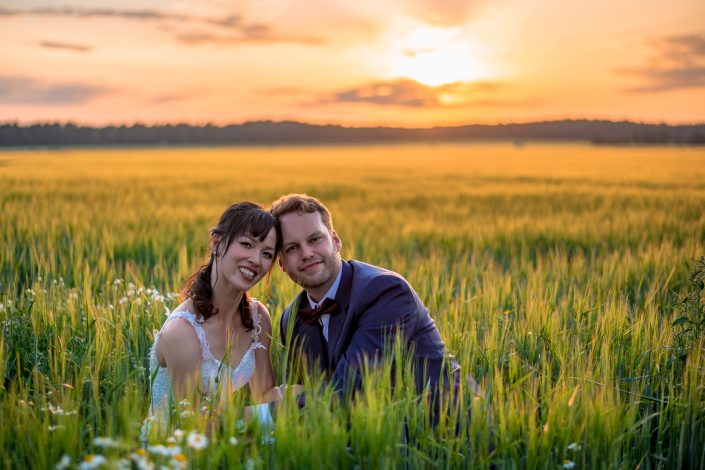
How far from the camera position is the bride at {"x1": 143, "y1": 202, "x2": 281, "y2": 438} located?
10.1ft

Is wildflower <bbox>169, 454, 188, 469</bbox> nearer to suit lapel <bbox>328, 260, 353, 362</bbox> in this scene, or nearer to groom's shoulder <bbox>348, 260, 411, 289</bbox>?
suit lapel <bbox>328, 260, 353, 362</bbox>

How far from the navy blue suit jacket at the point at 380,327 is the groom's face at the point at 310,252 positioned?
0.35ft

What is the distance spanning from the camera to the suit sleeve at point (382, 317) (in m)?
2.95

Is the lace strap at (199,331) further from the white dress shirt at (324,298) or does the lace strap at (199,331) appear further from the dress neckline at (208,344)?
the white dress shirt at (324,298)

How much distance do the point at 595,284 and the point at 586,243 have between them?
2698 millimetres

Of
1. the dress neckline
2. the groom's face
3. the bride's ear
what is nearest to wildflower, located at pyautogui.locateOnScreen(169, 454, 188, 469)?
the dress neckline

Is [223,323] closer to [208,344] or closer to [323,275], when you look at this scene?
[208,344]

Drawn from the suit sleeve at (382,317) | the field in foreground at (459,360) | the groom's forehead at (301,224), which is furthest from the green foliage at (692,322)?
the groom's forehead at (301,224)

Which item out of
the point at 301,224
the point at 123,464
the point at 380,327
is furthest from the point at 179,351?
the point at 123,464

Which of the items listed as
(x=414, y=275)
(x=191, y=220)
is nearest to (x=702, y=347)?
(x=414, y=275)

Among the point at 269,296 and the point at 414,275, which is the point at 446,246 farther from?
the point at 269,296

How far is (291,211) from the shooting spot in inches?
128

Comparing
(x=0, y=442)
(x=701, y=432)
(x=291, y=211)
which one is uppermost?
(x=291, y=211)

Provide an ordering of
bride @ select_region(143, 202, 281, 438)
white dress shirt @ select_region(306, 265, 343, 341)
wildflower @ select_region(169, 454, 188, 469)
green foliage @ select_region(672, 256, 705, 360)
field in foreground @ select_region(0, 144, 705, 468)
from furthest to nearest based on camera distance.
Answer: green foliage @ select_region(672, 256, 705, 360)
white dress shirt @ select_region(306, 265, 343, 341)
bride @ select_region(143, 202, 281, 438)
field in foreground @ select_region(0, 144, 705, 468)
wildflower @ select_region(169, 454, 188, 469)
